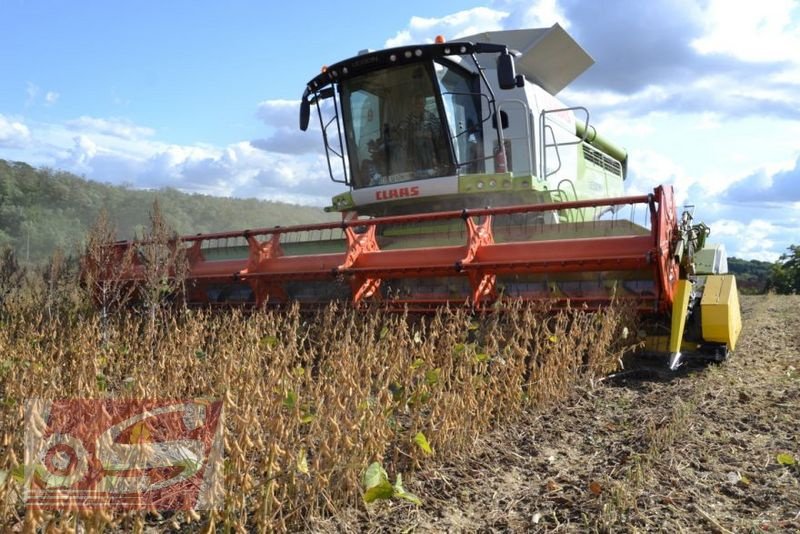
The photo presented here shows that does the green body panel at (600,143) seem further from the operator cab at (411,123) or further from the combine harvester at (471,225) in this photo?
the operator cab at (411,123)

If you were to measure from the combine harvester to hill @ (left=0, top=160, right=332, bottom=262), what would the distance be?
256 inches

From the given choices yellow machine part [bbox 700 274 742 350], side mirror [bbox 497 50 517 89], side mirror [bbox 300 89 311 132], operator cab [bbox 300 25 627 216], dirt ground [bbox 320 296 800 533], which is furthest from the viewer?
side mirror [bbox 300 89 311 132]

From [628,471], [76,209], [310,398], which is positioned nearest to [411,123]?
[310,398]

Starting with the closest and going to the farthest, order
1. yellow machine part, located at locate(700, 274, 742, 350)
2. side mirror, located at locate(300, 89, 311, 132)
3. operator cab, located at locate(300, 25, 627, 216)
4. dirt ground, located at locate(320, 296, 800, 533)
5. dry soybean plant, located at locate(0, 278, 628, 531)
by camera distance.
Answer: dry soybean plant, located at locate(0, 278, 628, 531)
dirt ground, located at locate(320, 296, 800, 533)
yellow machine part, located at locate(700, 274, 742, 350)
operator cab, located at locate(300, 25, 627, 216)
side mirror, located at locate(300, 89, 311, 132)

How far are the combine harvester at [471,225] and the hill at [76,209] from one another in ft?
21.4

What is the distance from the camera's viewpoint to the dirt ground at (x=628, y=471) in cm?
186

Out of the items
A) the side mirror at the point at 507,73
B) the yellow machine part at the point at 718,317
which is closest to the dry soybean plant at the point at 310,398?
the yellow machine part at the point at 718,317

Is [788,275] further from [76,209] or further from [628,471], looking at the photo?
[76,209]

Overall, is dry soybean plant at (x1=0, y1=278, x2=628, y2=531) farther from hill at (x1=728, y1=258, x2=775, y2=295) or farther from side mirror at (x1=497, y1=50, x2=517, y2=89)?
hill at (x1=728, y1=258, x2=775, y2=295)

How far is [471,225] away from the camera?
13.6 feet

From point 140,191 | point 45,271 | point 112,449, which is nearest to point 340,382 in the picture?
point 112,449

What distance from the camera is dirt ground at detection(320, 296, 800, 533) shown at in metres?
1.86

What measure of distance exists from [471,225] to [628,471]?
2186 millimetres

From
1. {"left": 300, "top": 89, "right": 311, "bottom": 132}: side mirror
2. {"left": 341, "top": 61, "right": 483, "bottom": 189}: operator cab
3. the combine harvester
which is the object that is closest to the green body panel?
the combine harvester
